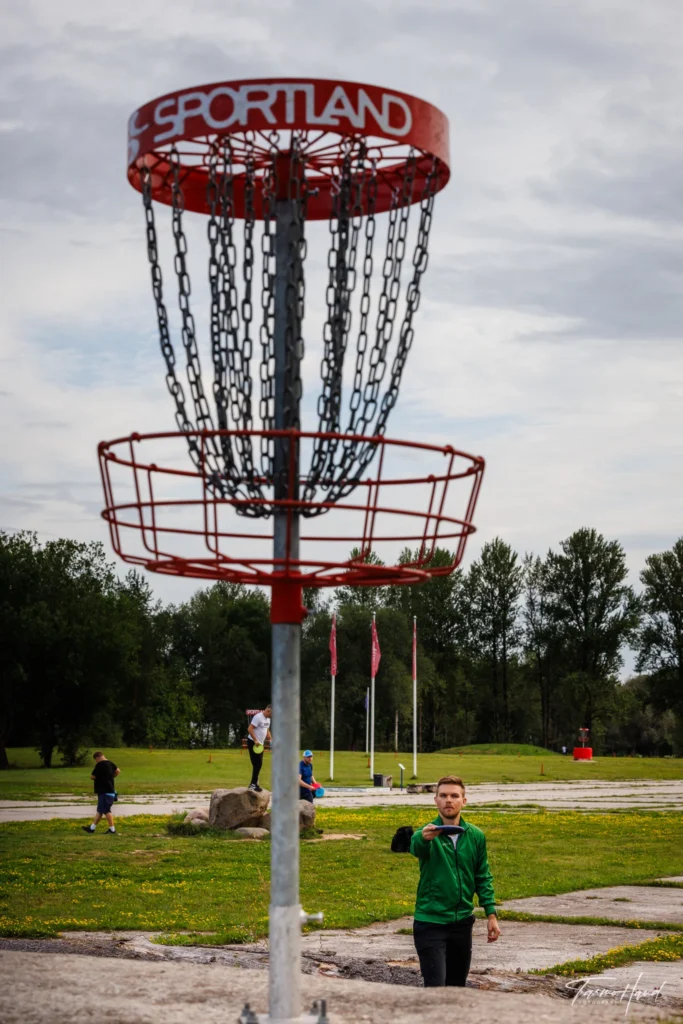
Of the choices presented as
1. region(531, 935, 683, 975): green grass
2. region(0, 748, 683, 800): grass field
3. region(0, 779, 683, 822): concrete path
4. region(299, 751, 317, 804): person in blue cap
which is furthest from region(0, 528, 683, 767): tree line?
region(531, 935, 683, 975): green grass

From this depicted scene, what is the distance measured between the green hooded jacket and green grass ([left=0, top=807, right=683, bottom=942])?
459 centimetres

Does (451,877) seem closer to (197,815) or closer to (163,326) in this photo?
(163,326)

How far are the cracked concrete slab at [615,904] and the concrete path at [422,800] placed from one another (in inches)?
509

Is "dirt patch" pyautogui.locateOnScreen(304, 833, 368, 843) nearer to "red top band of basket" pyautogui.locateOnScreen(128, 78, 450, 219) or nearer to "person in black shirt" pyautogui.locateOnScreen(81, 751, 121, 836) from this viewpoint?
"person in black shirt" pyautogui.locateOnScreen(81, 751, 121, 836)

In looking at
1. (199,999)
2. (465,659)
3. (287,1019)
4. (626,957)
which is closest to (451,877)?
(199,999)

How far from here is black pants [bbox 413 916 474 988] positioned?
759 centimetres

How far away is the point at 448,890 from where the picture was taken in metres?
7.66

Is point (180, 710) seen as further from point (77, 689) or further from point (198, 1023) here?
point (198, 1023)

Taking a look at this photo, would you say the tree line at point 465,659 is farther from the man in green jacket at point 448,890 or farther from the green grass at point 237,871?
the man in green jacket at point 448,890

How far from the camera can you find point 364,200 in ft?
21.6

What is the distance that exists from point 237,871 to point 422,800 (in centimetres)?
1640

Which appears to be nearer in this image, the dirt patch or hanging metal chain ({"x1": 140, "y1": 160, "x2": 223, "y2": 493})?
hanging metal chain ({"x1": 140, "y1": 160, "x2": 223, "y2": 493})

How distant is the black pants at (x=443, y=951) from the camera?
7.59 metres

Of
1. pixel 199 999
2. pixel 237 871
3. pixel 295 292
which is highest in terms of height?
pixel 295 292
